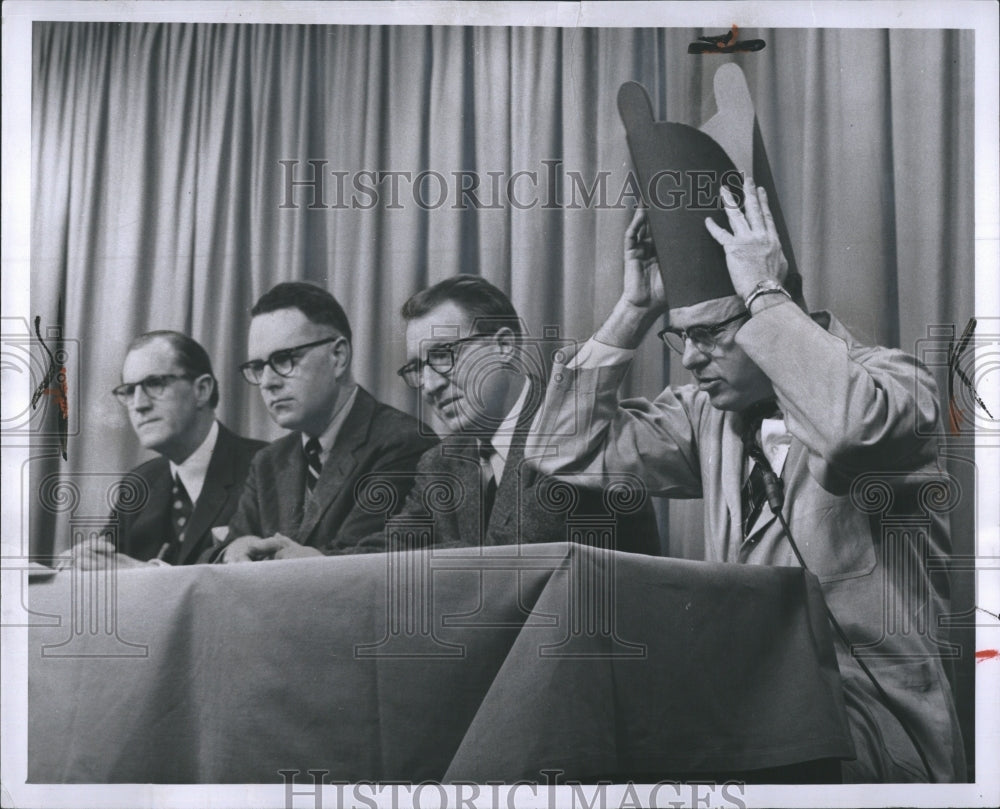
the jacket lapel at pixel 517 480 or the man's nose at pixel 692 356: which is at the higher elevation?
the man's nose at pixel 692 356

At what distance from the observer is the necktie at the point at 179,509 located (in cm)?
290

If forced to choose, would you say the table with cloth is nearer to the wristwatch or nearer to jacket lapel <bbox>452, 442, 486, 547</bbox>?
jacket lapel <bbox>452, 442, 486, 547</bbox>

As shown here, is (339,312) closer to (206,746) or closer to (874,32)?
(206,746)

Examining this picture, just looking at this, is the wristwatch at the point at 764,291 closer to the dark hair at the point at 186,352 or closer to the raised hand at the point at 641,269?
the raised hand at the point at 641,269

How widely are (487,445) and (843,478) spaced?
1041mm

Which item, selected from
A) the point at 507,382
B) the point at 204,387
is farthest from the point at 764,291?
the point at 204,387

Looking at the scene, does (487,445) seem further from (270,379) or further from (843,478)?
(843,478)

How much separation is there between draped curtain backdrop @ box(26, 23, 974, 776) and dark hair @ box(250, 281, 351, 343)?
1.5 inches

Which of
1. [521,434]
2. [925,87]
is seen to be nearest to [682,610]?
[521,434]

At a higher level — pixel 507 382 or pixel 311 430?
pixel 507 382

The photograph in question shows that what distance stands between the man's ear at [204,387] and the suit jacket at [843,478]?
983 millimetres

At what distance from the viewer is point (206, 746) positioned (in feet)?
9.30

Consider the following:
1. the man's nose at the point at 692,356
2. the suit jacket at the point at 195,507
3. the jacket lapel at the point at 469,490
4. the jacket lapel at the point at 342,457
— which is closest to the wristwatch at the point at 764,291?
the man's nose at the point at 692,356

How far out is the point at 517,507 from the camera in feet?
9.45
